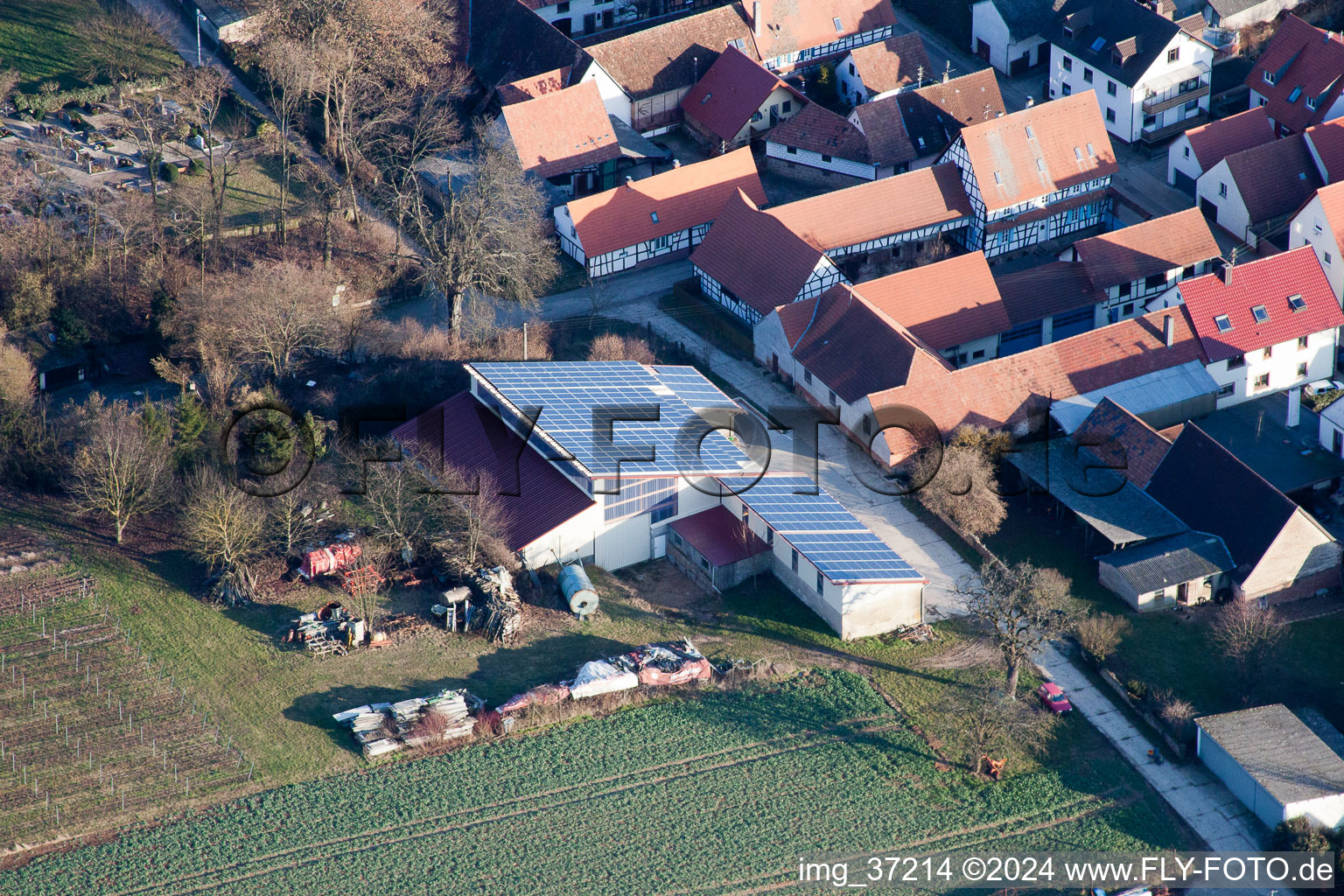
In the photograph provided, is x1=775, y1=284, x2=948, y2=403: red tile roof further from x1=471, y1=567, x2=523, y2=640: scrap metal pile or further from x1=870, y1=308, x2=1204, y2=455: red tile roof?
x1=471, y1=567, x2=523, y2=640: scrap metal pile

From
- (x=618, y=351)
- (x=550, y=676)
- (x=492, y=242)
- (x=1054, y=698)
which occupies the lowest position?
(x=1054, y=698)

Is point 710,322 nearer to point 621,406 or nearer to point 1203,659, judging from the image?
point 621,406

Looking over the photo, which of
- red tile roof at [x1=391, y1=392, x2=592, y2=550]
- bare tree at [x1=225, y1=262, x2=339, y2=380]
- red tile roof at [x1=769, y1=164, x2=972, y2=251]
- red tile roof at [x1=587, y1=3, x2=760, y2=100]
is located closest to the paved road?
red tile roof at [x1=391, y1=392, x2=592, y2=550]

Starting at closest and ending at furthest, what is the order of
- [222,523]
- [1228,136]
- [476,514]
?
[222,523] → [476,514] → [1228,136]

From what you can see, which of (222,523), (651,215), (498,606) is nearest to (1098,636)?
(498,606)

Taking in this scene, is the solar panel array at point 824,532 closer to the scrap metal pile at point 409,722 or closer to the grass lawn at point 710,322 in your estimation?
the grass lawn at point 710,322

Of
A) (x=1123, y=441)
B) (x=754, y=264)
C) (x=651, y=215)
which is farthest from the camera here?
(x=651, y=215)

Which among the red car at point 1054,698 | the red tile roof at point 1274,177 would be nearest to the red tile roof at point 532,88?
the red tile roof at point 1274,177
